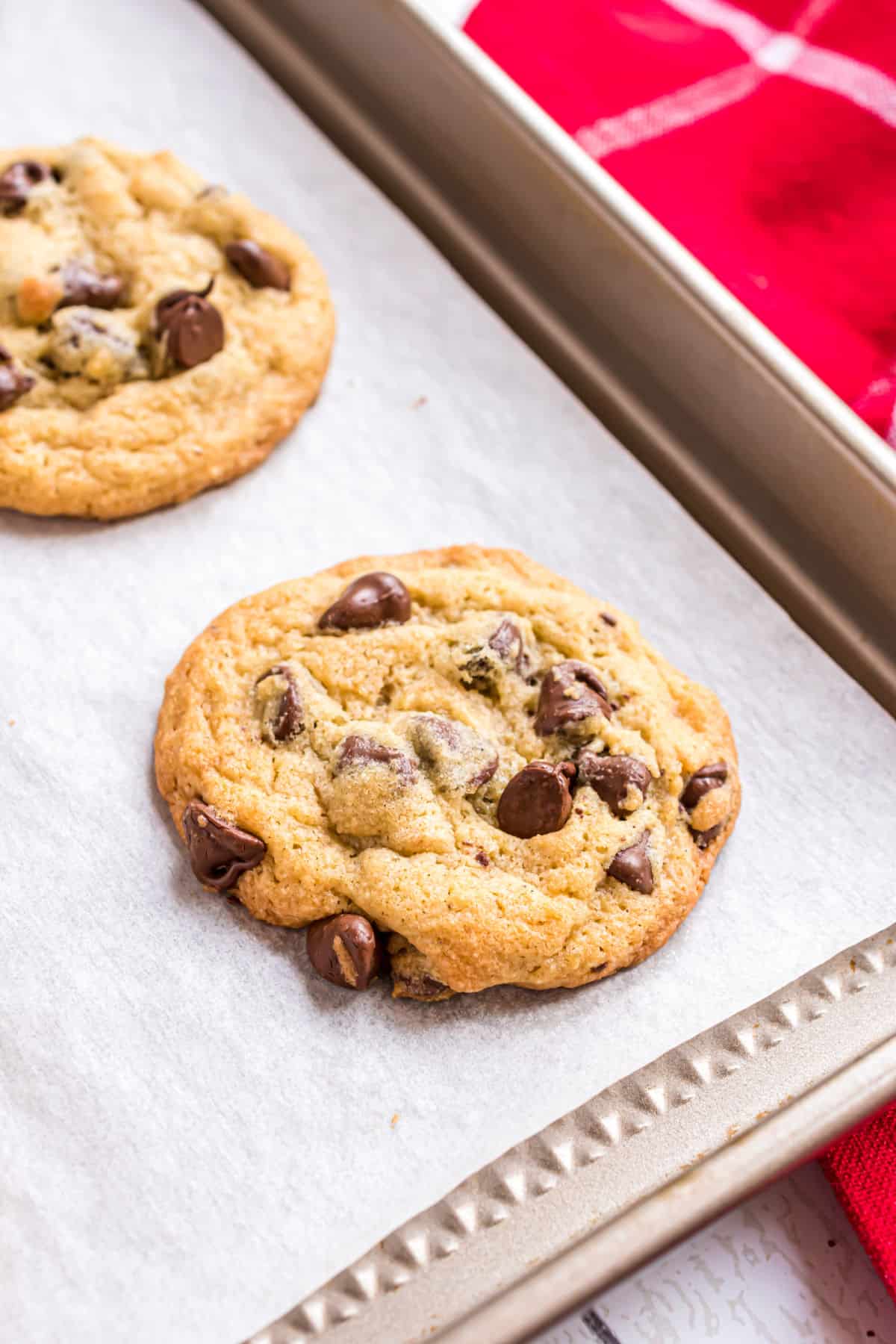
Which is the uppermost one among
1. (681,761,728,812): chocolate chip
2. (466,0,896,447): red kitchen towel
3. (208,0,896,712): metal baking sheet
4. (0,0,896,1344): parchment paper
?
(466,0,896,447): red kitchen towel

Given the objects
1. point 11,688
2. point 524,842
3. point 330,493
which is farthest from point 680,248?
point 11,688

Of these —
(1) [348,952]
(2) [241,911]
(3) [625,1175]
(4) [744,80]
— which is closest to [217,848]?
(2) [241,911]

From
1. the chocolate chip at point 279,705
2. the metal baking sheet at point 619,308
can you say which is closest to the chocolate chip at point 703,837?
the metal baking sheet at point 619,308

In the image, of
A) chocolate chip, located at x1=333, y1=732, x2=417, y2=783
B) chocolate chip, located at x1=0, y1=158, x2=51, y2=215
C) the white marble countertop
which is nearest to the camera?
the white marble countertop

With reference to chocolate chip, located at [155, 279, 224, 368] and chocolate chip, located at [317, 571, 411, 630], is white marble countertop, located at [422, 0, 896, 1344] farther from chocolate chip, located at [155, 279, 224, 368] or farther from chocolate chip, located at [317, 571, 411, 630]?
chocolate chip, located at [155, 279, 224, 368]

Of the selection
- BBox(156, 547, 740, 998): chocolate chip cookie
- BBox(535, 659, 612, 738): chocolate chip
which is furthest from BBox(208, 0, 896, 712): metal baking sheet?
BBox(535, 659, 612, 738): chocolate chip

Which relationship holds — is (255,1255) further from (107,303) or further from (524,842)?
(107,303)
